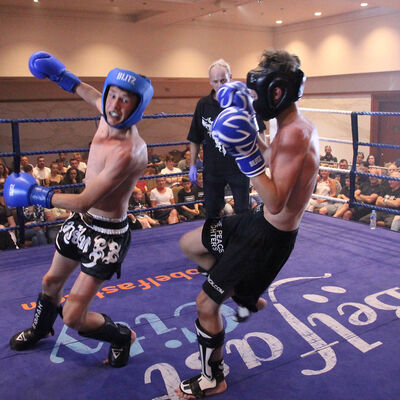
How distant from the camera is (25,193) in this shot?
175 cm

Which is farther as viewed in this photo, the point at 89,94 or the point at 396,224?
the point at 396,224

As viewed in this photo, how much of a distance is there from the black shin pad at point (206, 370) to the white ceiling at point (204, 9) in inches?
227

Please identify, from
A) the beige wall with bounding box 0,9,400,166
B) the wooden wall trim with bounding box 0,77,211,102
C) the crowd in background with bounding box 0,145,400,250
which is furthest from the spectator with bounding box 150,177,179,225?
the wooden wall trim with bounding box 0,77,211,102

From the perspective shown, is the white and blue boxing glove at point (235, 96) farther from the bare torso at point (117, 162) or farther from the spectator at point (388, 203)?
the spectator at point (388, 203)

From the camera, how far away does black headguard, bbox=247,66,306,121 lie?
1545mm

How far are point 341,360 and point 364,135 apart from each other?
778 cm

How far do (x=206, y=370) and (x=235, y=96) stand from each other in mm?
1044

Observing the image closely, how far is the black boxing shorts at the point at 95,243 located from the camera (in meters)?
1.84

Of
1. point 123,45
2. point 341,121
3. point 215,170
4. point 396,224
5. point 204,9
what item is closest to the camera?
point 215,170

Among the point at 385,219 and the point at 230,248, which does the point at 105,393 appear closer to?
the point at 230,248

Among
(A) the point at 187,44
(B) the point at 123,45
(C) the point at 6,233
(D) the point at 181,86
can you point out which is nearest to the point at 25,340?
(C) the point at 6,233

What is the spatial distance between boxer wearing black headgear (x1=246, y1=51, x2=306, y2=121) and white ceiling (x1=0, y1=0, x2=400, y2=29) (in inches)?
214

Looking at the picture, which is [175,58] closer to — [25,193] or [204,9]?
[204,9]

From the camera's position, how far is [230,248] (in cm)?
174
